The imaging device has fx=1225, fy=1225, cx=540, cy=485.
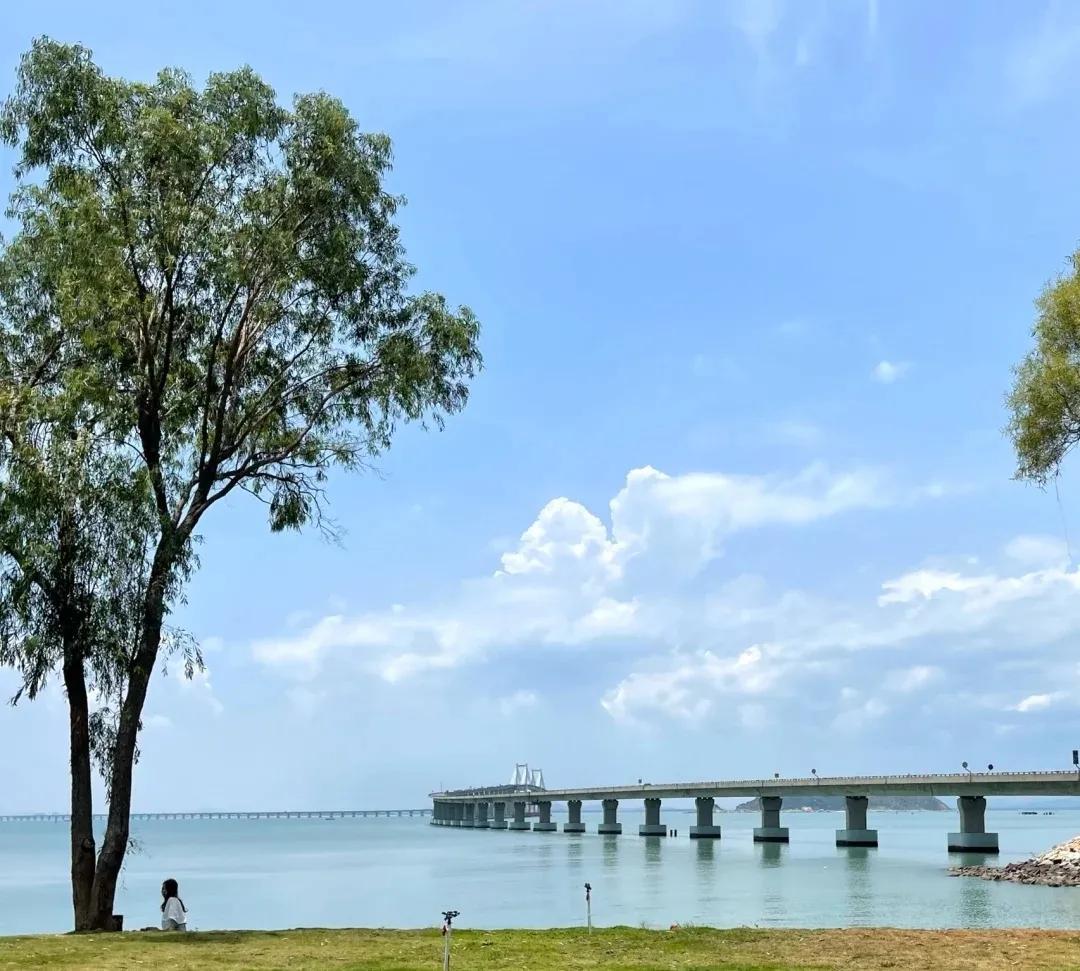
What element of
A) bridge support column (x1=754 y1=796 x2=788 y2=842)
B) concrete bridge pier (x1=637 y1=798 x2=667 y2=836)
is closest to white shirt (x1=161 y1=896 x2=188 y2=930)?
bridge support column (x1=754 y1=796 x2=788 y2=842)

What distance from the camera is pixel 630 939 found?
77.7 ft

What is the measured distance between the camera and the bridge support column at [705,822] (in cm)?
16325

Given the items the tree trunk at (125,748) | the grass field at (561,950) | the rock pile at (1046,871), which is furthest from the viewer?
the rock pile at (1046,871)

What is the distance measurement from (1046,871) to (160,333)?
6355cm

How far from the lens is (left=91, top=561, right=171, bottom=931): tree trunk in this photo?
92.1ft

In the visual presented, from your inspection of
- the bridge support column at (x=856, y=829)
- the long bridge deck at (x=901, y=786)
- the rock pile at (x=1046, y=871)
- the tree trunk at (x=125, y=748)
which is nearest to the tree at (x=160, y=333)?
the tree trunk at (x=125, y=748)

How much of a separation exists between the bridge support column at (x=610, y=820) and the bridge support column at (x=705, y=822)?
28.2 m

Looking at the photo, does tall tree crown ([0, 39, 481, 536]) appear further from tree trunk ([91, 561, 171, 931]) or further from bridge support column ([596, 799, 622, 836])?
bridge support column ([596, 799, 622, 836])

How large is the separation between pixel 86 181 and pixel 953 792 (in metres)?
101

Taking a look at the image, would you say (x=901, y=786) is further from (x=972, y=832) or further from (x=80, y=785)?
(x=80, y=785)

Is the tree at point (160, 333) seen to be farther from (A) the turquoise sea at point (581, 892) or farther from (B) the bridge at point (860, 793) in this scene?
(B) the bridge at point (860, 793)

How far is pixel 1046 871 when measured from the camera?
72.1m

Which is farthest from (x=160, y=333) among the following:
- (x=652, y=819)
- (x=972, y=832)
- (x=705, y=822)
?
(x=652, y=819)

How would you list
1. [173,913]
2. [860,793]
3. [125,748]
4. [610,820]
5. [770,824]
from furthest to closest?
[610,820]
[770,824]
[860,793]
[125,748]
[173,913]
